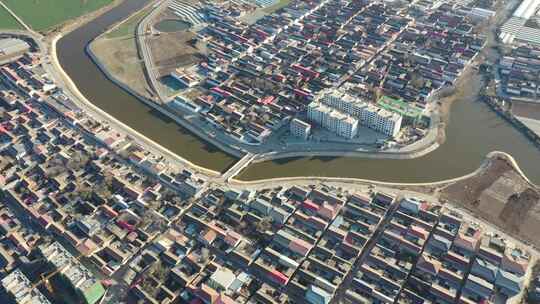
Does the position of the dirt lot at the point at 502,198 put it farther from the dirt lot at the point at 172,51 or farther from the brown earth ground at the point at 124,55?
the dirt lot at the point at 172,51

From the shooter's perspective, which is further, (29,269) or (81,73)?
(81,73)

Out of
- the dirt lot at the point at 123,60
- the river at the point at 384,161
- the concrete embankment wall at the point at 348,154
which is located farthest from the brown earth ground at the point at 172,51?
the concrete embankment wall at the point at 348,154

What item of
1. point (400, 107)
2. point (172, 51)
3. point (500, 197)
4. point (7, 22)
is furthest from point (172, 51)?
point (500, 197)

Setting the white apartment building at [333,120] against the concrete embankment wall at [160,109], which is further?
the concrete embankment wall at [160,109]

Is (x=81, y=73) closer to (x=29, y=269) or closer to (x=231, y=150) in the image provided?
(x=231, y=150)

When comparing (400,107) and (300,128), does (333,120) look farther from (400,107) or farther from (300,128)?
(400,107)

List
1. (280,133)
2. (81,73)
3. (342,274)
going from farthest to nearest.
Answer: (81,73), (280,133), (342,274)

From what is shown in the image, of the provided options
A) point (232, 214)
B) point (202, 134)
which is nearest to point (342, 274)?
point (232, 214)
